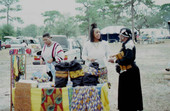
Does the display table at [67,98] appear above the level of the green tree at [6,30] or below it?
below

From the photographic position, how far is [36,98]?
355 centimetres

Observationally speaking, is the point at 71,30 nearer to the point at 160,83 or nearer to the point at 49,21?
the point at 49,21

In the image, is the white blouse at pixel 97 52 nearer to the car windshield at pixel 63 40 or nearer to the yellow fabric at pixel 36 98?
the yellow fabric at pixel 36 98

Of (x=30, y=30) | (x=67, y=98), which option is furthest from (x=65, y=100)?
(x=30, y=30)

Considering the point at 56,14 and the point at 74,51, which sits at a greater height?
the point at 56,14

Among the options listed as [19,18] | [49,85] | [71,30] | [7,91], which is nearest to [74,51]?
[7,91]

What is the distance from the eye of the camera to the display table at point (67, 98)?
3332mm

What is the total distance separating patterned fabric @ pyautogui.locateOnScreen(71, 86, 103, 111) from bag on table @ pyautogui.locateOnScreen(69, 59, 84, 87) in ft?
0.65

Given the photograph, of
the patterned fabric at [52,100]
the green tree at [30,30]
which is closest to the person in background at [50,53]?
the patterned fabric at [52,100]

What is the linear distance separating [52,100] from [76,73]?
0.63m

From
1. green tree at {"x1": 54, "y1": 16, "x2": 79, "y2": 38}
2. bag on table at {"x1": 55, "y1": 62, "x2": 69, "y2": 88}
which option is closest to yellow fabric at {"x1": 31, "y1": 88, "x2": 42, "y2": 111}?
bag on table at {"x1": 55, "y1": 62, "x2": 69, "y2": 88}

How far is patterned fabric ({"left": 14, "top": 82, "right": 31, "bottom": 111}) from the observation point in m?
3.54

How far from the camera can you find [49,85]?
3.81 m

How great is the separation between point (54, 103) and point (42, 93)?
10.8 inches
